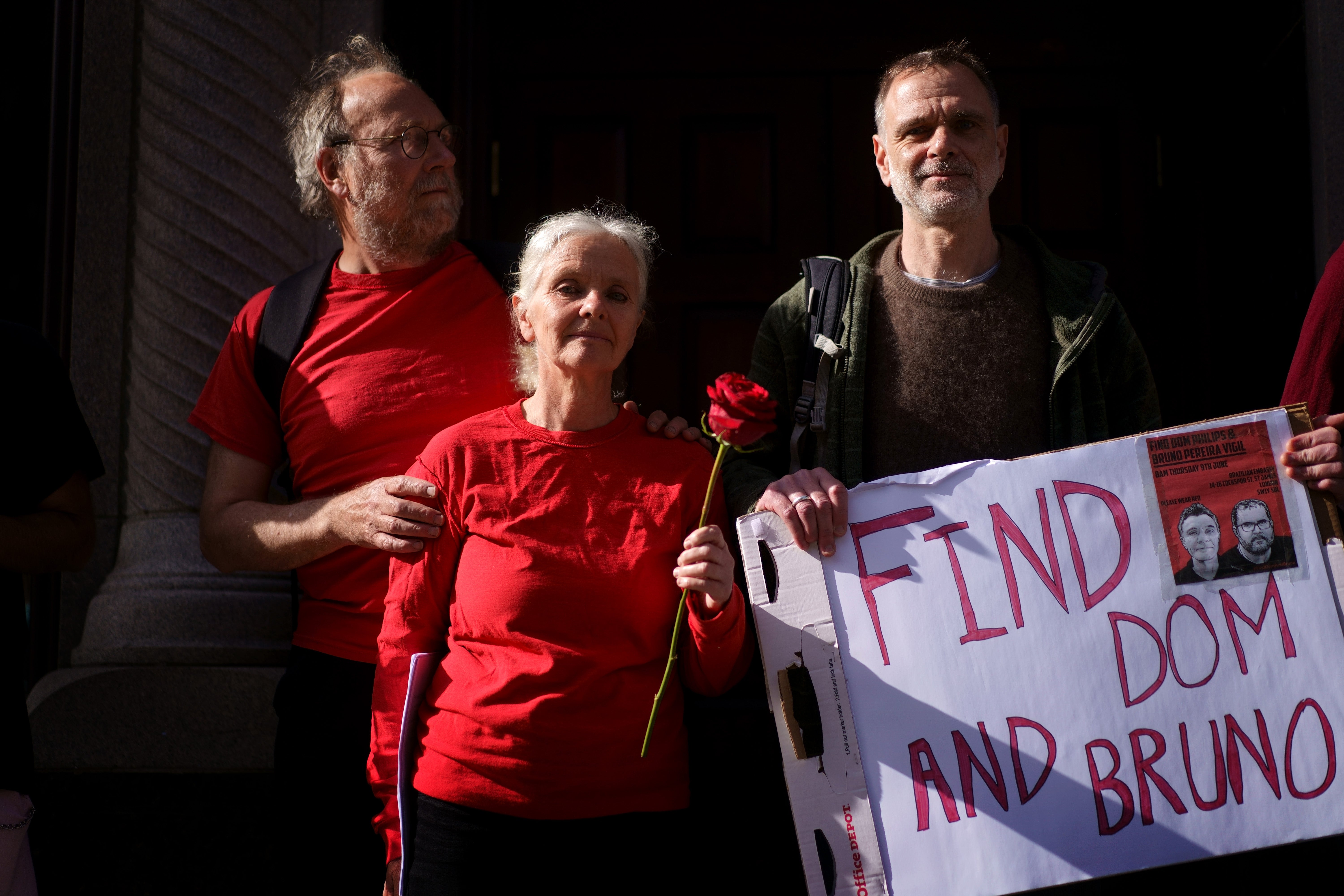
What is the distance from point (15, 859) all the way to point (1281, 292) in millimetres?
4188

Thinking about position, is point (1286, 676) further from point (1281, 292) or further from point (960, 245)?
point (1281, 292)

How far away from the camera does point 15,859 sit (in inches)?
88.4

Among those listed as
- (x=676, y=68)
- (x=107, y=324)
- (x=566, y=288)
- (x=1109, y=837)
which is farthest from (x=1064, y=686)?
(x=107, y=324)

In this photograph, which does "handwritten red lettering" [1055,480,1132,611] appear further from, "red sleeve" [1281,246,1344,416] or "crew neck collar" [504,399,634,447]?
"crew neck collar" [504,399,634,447]

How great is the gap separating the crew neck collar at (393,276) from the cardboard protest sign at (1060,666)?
115 cm

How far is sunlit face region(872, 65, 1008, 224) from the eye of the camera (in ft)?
7.96

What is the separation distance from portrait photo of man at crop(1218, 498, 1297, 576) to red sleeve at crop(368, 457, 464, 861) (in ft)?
4.94

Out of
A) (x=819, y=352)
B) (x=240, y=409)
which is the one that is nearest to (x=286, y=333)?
(x=240, y=409)

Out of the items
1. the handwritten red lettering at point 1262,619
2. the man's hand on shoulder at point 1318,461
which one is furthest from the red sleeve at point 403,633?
the man's hand on shoulder at point 1318,461

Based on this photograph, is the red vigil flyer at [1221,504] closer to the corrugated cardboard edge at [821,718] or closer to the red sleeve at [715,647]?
the corrugated cardboard edge at [821,718]

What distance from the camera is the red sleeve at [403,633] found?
2051 millimetres

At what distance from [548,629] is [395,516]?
0.40 meters

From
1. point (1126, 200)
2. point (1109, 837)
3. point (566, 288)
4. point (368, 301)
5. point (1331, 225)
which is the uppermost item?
point (1126, 200)

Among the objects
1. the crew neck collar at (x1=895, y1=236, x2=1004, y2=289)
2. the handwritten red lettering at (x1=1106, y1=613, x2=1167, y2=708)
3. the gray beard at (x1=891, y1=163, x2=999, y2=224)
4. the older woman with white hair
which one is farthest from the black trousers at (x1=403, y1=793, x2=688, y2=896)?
the gray beard at (x1=891, y1=163, x2=999, y2=224)
